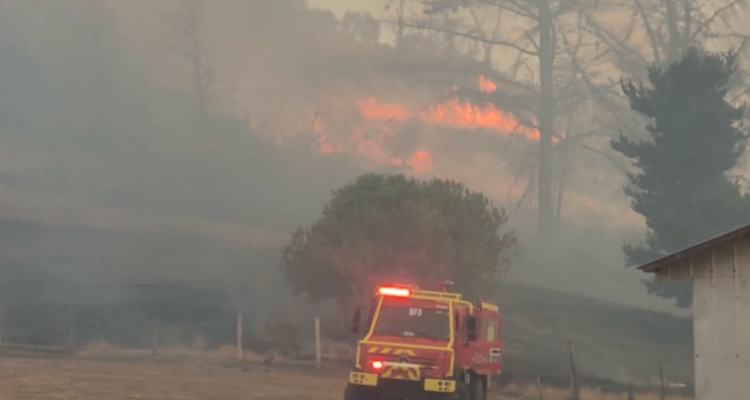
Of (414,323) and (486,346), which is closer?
(414,323)

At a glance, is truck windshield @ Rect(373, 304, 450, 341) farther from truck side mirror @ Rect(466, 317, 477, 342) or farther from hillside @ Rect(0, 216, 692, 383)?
hillside @ Rect(0, 216, 692, 383)

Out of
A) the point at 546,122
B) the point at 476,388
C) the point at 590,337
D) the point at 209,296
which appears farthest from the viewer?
the point at 546,122

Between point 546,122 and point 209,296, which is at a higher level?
point 546,122

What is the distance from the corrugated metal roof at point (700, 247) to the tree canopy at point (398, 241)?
28152mm

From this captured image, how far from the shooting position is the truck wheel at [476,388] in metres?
21.4

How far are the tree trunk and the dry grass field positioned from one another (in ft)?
198

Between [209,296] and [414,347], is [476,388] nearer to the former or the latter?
[414,347]

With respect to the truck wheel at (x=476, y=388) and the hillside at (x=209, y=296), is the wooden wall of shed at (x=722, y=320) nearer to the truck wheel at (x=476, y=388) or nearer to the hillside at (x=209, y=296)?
the truck wheel at (x=476, y=388)

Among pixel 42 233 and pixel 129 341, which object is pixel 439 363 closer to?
pixel 129 341

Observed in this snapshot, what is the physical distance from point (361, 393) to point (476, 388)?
321 cm

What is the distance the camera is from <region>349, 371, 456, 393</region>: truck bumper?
19.0 meters

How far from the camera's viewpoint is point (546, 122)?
95938mm

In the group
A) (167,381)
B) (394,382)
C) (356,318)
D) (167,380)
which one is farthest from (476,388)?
(167,380)

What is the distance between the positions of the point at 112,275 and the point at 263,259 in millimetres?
12393
